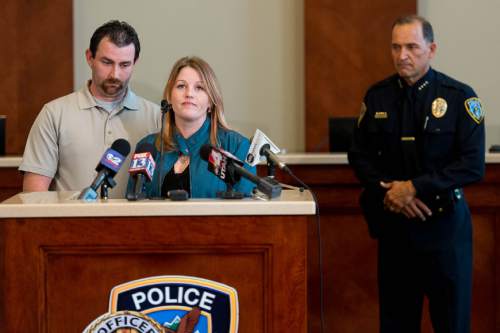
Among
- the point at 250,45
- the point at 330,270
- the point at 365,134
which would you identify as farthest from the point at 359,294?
the point at 250,45

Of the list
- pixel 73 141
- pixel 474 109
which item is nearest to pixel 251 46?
pixel 474 109

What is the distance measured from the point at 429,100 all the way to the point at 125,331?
1.83 metres

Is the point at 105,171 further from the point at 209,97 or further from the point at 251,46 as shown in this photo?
the point at 251,46

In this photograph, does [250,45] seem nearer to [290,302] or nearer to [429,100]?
[429,100]

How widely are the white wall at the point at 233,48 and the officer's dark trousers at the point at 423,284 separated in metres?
1.53

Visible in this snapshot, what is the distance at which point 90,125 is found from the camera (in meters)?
3.39

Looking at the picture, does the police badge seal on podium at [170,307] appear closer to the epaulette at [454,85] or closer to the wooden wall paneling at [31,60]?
the epaulette at [454,85]

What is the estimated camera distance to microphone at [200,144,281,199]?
8.04ft

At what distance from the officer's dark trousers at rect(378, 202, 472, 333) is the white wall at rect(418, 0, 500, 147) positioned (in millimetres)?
1624

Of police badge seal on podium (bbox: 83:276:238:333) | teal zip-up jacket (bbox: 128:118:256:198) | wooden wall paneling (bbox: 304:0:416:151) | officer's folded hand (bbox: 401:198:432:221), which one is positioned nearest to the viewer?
police badge seal on podium (bbox: 83:276:238:333)

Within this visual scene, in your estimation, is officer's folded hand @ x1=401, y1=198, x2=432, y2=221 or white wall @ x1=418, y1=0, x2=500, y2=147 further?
white wall @ x1=418, y1=0, x2=500, y2=147

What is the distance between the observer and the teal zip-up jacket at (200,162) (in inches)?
114

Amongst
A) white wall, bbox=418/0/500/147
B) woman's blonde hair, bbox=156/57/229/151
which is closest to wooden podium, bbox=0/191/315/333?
woman's blonde hair, bbox=156/57/229/151

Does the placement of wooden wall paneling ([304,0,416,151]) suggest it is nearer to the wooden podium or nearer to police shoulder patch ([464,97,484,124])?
police shoulder patch ([464,97,484,124])
